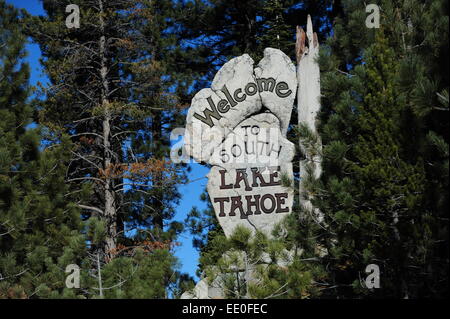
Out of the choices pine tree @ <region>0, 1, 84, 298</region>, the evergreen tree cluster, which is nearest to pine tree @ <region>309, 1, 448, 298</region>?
the evergreen tree cluster

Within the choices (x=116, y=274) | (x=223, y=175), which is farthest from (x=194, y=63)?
(x=116, y=274)

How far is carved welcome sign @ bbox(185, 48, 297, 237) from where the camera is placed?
1076 centimetres

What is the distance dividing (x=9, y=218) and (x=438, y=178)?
19.6ft

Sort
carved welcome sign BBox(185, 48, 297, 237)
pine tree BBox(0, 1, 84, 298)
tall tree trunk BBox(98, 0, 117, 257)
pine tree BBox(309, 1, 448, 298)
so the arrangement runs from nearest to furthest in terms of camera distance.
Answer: pine tree BBox(309, 1, 448, 298) < pine tree BBox(0, 1, 84, 298) < carved welcome sign BBox(185, 48, 297, 237) < tall tree trunk BBox(98, 0, 117, 257)

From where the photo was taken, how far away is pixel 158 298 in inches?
297

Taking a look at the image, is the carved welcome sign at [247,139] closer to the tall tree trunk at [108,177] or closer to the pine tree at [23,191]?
the pine tree at [23,191]

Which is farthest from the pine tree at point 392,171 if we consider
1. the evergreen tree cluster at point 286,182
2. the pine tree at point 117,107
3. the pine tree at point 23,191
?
the pine tree at point 117,107

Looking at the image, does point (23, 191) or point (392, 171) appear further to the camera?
point (23, 191)

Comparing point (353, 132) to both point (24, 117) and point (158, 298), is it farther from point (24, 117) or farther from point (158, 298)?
point (24, 117)

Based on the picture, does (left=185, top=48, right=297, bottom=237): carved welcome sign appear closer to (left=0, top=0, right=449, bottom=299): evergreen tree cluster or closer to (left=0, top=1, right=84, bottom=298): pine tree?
(left=0, top=0, right=449, bottom=299): evergreen tree cluster

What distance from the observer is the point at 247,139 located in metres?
11.1

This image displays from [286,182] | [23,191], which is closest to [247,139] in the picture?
[286,182]

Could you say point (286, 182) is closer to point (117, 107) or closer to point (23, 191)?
point (23, 191)

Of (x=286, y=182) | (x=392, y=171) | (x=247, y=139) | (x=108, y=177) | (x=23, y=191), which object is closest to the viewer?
(x=392, y=171)
